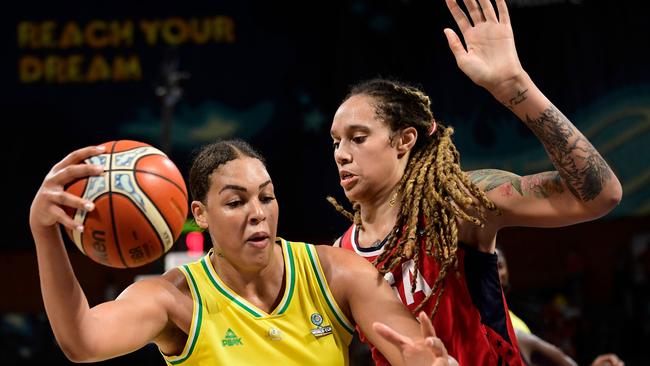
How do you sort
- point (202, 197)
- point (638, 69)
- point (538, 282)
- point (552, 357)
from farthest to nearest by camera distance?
point (538, 282), point (638, 69), point (552, 357), point (202, 197)

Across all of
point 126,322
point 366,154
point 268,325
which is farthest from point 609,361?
point 126,322

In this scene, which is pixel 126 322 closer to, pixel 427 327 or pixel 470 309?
pixel 427 327

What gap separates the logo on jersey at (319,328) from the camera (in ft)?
10.4

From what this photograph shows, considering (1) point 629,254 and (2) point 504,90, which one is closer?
(2) point 504,90

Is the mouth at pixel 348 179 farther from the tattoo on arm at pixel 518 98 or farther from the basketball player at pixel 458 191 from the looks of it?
the tattoo on arm at pixel 518 98

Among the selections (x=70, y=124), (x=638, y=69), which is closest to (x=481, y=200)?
(x=638, y=69)

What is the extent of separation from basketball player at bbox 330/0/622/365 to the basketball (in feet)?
2.84

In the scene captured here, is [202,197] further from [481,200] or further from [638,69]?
[638,69]

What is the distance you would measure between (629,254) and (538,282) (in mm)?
1230

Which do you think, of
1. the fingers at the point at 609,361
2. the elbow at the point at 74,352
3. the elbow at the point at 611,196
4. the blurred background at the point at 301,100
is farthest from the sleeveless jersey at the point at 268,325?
the blurred background at the point at 301,100

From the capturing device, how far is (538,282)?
39.5 feet

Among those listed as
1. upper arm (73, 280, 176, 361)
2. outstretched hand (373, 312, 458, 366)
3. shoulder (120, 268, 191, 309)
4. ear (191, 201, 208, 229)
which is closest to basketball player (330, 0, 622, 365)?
outstretched hand (373, 312, 458, 366)

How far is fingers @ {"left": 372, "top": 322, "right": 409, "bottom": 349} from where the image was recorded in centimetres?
→ 283

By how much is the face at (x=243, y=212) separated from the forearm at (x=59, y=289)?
0.57 m
